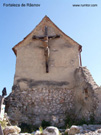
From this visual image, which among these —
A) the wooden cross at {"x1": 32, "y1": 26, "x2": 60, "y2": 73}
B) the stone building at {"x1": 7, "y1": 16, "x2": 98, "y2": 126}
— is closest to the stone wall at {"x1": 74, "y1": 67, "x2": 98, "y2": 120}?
the stone building at {"x1": 7, "y1": 16, "x2": 98, "y2": 126}

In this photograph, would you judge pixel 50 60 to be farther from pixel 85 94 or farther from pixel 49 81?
pixel 85 94

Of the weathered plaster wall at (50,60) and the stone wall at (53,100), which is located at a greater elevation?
the weathered plaster wall at (50,60)

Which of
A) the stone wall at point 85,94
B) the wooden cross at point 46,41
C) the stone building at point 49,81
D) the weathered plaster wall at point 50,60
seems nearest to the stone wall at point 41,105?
the stone building at point 49,81

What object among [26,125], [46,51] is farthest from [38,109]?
[46,51]

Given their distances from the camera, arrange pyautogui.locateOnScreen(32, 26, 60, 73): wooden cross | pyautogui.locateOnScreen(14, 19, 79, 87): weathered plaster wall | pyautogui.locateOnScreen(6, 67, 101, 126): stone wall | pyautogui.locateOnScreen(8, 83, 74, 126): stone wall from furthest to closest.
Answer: pyautogui.locateOnScreen(32, 26, 60, 73): wooden cross, pyautogui.locateOnScreen(14, 19, 79, 87): weathered plaster wall, pyautogui.locateOnScreen(8, 83, 74, 126): stone wall, pyautogui.locateOnScreen(6, 67, 101, 126): stone wall

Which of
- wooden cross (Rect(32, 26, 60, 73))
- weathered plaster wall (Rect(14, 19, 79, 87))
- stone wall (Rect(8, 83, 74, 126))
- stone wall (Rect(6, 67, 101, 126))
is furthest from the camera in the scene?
wooden cross (Rect(32, 26, 60, 73))

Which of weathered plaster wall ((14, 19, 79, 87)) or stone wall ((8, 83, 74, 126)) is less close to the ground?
weathered plaster wall ((14, 19, 79, 87))

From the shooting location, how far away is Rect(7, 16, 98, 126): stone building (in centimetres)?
851

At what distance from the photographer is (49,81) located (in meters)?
9.80

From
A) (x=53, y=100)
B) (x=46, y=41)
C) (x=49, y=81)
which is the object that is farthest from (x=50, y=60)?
(x=53, y=100)

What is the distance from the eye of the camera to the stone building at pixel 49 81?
8508 mm

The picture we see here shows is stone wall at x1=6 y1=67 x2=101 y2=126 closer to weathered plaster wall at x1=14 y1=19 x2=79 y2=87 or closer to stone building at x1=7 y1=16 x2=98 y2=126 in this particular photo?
stone building at x1=7 y1=16 x2=98 y2=126

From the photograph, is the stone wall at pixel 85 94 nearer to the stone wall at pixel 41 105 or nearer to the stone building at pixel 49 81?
the stone building at pixel 49 81

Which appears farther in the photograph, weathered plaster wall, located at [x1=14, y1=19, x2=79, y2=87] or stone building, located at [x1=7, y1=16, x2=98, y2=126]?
weathered plaster wall, located at [x1=14, y1=19, x2=79, y2=87]
